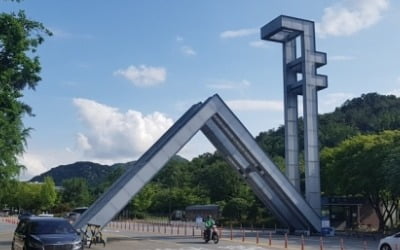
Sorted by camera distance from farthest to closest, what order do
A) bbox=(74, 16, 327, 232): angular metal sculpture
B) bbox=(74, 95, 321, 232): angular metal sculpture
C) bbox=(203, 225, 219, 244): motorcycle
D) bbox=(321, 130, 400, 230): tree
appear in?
1. bbox=(321, 130, 400, 230): tree
2. bbox=(74, 16, 327, 232): angular metal sculpture
3. bbox=(74, 95, 321, 232): angular metal sculpture
4. bbox=(203, 225, 219, 244): motorcycle

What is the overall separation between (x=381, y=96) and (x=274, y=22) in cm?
8512

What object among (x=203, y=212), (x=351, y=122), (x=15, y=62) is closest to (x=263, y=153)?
(x=15, y=62)

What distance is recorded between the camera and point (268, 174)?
1572 inches

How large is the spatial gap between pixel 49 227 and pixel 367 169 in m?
33.3

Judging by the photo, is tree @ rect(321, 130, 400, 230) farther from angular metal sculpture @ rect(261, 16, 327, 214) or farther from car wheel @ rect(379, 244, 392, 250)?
car wheel @ rect(379, 244, 392, 250)

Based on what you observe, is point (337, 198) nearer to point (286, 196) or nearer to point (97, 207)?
point (286, 196)

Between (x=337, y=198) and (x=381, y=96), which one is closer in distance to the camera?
(x=337, y=198)

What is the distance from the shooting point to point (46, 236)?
19.4 metres

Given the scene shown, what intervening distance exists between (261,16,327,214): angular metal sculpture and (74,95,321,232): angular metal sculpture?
2535mm

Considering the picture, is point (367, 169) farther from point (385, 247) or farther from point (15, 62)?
point (15, 62)

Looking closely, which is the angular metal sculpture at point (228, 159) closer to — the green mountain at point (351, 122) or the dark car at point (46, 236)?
the dark car at point (46, 236)

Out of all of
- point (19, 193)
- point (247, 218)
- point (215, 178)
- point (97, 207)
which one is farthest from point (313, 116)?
point (19, 193)

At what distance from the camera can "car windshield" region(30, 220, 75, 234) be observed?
20.1 meters

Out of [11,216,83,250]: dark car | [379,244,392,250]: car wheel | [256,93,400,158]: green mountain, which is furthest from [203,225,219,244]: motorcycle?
[256,93,400,158]: green mountain
